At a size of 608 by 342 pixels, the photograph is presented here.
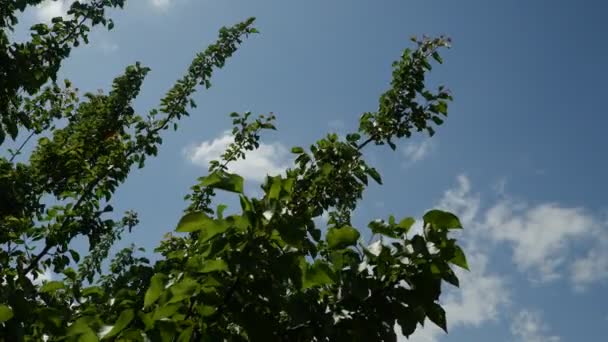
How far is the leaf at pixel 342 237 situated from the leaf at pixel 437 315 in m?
0.37

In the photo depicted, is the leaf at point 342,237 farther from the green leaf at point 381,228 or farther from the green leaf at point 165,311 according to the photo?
the green leaf at point 165,311

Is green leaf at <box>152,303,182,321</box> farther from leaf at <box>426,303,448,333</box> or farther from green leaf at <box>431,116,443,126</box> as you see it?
green leaf at <box>431,116,443,126</box>

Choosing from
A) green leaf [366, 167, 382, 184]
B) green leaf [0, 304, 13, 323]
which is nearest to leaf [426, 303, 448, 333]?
green leaf [0, 304, 13, 323]

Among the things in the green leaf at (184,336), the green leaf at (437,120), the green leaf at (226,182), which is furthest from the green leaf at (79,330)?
the green leaf at (437,120)

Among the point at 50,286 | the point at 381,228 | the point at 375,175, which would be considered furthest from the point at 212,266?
the point at 375,175

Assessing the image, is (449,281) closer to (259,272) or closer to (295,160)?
(259,272)

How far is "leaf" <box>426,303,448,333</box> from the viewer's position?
1.90m

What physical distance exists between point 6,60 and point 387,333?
4.18 m

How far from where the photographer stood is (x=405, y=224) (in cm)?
193

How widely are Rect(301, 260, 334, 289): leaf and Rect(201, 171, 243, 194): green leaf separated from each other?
1.24 ft

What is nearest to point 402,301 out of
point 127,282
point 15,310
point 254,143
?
point 15,310

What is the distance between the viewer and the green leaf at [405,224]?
6.32 feet

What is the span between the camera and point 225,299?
1.92 m

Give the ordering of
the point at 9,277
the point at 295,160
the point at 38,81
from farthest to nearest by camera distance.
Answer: the point at 38,81, the point at 295,160, the point at 9,277
